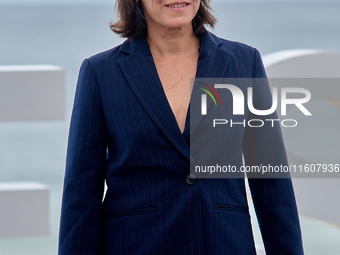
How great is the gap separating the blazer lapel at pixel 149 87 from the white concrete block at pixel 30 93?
1490 millimetres

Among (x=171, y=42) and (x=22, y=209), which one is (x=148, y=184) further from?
(x=22, y=209)

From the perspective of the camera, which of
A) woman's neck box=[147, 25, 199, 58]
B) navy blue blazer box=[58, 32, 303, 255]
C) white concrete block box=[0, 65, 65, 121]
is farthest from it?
white concrete block box=[0, 65, 65, 121]

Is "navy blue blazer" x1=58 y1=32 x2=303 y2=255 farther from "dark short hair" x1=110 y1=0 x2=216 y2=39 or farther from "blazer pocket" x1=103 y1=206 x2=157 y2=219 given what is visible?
"dark short hair" x1=110 y1=0 x2=216 y2=39

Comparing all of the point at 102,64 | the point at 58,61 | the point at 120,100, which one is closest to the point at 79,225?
the point at 120,100

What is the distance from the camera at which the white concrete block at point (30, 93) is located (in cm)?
306

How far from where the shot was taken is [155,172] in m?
1.47

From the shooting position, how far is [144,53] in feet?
5.35

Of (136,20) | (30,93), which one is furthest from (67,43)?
(136,20)

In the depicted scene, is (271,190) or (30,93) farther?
(30,93)

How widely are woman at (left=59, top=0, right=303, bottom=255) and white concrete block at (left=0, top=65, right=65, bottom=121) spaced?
1519 millimetres

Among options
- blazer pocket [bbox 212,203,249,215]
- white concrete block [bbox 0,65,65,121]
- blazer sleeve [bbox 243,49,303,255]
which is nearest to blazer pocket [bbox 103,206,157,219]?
blazer pocket [bbox 212,203,249,215]

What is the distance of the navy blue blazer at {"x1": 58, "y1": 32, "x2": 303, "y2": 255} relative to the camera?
1.46 m

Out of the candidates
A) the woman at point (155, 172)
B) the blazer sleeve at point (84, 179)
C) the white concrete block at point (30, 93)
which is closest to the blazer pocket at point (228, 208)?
the woman at point (155, 172)

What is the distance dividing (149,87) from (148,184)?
0.28m
